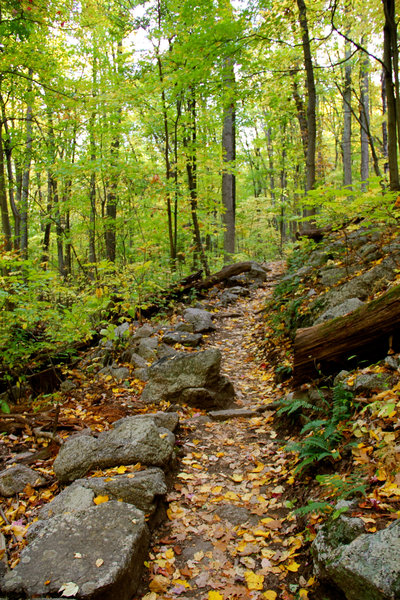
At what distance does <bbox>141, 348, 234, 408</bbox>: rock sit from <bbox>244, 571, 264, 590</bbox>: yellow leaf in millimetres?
2817

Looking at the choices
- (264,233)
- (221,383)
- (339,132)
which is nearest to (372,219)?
(221,383)

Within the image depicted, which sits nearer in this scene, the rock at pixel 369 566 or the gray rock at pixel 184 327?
the rock at pixel 369 566

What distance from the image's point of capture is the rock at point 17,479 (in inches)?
134

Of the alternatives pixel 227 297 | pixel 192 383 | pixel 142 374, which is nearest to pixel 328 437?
pixel 192 383

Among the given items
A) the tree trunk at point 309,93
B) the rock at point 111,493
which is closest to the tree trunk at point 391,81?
the tree trunk at point 309,93

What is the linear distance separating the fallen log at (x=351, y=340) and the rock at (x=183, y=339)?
3112mm

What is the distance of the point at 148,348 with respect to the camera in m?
6.79

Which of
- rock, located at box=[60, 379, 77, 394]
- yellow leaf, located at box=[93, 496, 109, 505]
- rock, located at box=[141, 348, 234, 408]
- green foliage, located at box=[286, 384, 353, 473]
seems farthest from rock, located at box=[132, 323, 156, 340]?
green foliage, located at box=[286, 384, 353, 473]

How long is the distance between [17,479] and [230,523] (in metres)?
2.13

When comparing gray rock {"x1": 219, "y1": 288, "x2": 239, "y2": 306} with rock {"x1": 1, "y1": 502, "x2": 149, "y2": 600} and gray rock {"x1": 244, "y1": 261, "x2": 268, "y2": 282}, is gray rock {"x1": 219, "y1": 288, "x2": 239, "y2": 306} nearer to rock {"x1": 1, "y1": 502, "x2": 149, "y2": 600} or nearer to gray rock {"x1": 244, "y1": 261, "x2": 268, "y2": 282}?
gray rock {"x1": 244, "y1": 261, "x2": 268, "y2": 282}

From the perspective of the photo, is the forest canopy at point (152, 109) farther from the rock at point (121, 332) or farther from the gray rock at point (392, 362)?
the gray rock at point (392, 362)

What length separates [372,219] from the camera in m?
5.32

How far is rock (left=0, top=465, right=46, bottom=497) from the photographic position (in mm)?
3414

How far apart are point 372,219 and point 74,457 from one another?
507 cm
